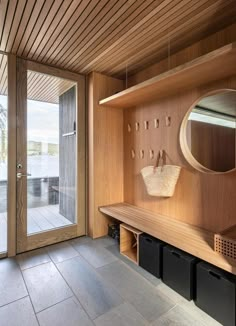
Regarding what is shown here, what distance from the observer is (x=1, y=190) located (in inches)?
98.8

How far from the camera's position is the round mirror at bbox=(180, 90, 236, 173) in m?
1.93

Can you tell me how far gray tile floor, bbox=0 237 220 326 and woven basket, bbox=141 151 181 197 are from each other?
91 cm

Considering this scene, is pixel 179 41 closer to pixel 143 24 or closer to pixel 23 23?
pixel 143 24

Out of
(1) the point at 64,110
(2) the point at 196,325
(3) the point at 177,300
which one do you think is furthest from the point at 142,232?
(1) the point at 64,110

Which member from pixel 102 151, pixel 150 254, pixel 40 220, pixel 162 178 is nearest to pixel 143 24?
pixel 162 178

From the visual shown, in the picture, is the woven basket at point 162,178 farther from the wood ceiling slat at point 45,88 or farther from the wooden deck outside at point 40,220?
the wood ceiling slat at point 45,88

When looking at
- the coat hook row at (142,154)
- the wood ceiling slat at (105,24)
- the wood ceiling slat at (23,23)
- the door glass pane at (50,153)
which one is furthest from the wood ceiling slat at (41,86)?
the coat hook row at (142,154)

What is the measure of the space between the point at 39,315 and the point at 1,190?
1.51 metres

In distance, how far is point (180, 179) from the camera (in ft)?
7.72

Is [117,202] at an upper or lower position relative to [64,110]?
lower

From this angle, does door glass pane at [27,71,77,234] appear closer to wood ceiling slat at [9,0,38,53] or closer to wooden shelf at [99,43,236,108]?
wood ceiling slat at [9,0,38,53]

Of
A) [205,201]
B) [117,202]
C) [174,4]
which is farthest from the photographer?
[117,202]

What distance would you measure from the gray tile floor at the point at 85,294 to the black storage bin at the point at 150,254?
74 millimetres

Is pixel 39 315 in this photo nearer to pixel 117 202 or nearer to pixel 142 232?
pixel 142 232
